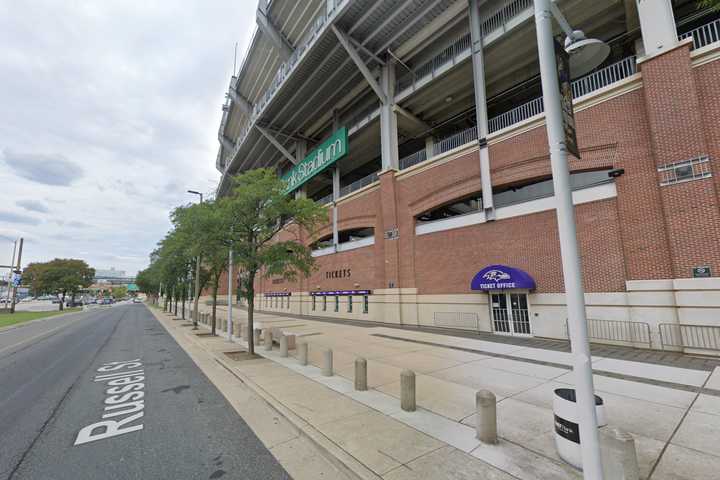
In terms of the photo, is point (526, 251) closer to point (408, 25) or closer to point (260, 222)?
point (260, 222)

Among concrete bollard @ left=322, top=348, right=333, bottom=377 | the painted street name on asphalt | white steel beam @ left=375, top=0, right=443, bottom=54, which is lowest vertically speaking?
the painted street name on asphalt

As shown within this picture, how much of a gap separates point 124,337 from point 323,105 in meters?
22.9

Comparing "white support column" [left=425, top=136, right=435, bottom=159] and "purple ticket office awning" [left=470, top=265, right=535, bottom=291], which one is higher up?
"white support column" [left=425, top=136, right=435, bottom=159]

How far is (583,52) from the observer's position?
3846mm

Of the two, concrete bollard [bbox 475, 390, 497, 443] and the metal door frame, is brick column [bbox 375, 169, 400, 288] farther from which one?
concrete bollard [bbox 475, 390, 497, 443]

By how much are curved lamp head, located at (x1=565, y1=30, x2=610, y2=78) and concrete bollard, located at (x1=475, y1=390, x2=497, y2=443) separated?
14.4ft

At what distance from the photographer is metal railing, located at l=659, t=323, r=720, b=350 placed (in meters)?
10.1

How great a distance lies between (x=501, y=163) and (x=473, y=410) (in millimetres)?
13458

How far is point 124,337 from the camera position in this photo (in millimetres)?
18703

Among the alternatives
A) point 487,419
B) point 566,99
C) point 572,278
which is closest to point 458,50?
point 566,99

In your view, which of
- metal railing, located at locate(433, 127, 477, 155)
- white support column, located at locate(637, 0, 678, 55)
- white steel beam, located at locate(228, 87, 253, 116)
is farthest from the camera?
white steel beam, located at locate(228, 87, 253, 116)

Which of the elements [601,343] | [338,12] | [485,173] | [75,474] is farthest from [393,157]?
[75,474]

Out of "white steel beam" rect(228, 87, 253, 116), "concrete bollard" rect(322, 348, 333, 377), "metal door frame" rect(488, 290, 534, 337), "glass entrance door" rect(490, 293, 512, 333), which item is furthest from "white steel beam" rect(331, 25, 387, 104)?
"white steel beam" rect(228, 87, 253, 116)

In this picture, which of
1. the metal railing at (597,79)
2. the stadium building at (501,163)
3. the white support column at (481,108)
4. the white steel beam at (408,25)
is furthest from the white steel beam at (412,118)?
the metal railing at (597,79)
